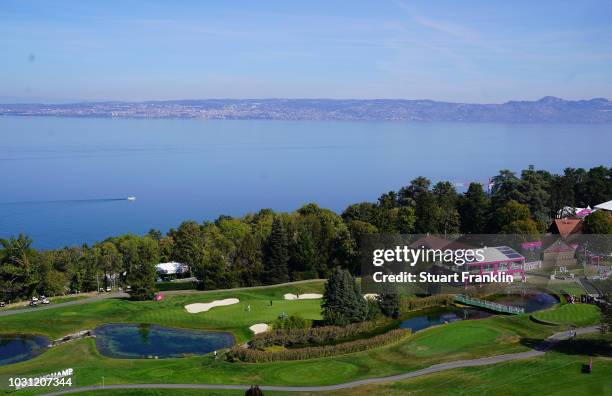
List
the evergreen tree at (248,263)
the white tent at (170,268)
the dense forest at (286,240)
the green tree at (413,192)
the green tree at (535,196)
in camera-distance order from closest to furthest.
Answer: the dense forest at (286,240)
the evergreen tree at (248,263)
the white tent at (170,268)
the green tree at (535,196)
the green tree at (413,192)

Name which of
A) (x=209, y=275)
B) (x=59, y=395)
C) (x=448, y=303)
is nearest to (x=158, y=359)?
(x=59, y=395)

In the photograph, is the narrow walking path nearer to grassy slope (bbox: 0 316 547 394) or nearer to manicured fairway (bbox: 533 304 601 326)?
grassy slope (bbox: 0 316 547 394)

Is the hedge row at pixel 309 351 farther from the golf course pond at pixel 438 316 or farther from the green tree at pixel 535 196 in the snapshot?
the green tree at pixel 535 196

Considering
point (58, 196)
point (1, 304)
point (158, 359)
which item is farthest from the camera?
point (58, 196)

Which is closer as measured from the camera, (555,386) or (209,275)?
(555,386)

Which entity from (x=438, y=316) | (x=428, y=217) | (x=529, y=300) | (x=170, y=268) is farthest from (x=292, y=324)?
(x=428, y=217)

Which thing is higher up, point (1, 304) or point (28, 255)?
point (28, 255)

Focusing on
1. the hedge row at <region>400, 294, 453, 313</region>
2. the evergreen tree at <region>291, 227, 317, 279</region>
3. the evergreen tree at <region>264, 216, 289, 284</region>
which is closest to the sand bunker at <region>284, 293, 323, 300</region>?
the evergreen tree at <region>264, 216, 289, 284</region>

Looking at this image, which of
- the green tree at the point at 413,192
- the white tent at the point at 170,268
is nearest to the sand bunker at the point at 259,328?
the white tent at the point at 170,268

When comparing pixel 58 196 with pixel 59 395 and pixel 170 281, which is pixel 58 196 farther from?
pixel 59 395
